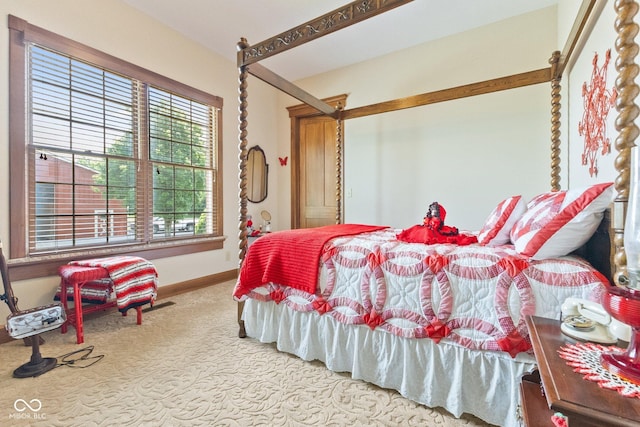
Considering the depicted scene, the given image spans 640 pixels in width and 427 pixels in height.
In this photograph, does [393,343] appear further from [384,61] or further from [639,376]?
[384,61]

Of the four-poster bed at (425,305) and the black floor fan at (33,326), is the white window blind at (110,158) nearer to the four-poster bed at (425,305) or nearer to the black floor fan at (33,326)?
the black floor fan at (33,326)

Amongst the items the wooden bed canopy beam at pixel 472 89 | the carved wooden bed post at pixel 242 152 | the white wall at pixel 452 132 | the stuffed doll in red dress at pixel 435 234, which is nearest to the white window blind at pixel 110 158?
the carved wooden bed post at pixel 242 152

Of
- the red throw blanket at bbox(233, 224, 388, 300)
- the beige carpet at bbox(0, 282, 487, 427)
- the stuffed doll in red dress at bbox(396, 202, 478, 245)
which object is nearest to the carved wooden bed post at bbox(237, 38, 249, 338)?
the red throw blanket at bbox(233, 224, 388, 300)

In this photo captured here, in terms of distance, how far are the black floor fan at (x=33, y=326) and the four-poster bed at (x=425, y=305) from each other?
107 cm

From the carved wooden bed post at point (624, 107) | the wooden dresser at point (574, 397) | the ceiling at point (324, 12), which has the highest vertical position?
the ceiling at point (324, 12)

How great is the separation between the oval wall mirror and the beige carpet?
243 cm

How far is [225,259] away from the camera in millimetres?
3857

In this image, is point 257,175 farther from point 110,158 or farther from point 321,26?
point 321,26

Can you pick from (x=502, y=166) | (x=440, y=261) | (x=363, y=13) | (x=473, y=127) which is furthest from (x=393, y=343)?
(x=473, y=127)

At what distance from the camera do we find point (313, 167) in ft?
14.4

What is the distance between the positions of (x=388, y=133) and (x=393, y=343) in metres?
2.77

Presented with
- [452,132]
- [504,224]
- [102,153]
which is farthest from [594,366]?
[102,153]

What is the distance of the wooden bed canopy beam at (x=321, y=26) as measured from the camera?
1.66 metres

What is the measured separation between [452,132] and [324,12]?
1.86m
